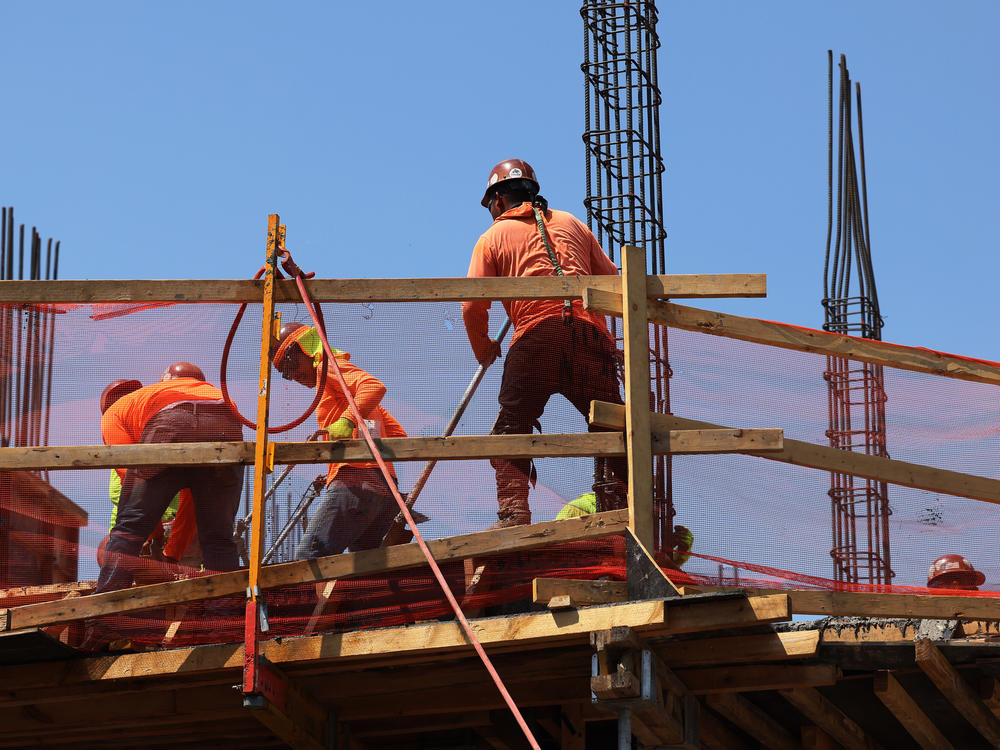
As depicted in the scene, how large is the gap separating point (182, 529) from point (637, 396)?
2896 millimetres

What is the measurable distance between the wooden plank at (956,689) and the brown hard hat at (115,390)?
4.32 metres

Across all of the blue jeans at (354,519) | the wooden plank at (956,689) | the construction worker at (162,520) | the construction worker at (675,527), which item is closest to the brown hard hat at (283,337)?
the construction worker at (162,520)

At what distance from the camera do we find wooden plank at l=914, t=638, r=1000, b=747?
23.8 feet

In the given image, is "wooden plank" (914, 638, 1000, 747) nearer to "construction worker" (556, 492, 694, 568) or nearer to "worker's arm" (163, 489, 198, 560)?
"construction worker" (556, 492, 694, 568)

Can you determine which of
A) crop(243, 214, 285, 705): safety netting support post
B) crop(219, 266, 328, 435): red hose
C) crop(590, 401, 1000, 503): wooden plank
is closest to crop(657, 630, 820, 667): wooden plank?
crop(590, 401, 1000, 503): wooden plank

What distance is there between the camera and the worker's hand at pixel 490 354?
7.64 meters

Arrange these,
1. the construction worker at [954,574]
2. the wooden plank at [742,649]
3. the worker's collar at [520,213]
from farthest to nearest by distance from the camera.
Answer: the worker's collar at [520,213] → the construction worker at [954,574] → the wooden plank at [742,649]

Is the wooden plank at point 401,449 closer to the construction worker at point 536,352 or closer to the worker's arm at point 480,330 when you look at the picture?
the construction worker at point 536,352

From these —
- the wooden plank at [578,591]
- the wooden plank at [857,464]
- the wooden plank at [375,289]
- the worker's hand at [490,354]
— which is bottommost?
the wooden plank at [578,591]

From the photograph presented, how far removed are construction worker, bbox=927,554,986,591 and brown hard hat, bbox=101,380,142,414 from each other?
4351mm

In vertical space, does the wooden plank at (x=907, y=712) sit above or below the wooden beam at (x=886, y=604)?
below

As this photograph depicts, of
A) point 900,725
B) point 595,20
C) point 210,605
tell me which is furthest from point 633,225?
point 210,605

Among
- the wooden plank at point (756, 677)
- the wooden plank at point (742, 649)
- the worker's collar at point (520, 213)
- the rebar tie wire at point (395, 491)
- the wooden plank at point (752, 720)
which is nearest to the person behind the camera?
the rebar tie wire at point (395, 491)

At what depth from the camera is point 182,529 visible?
8.34m
